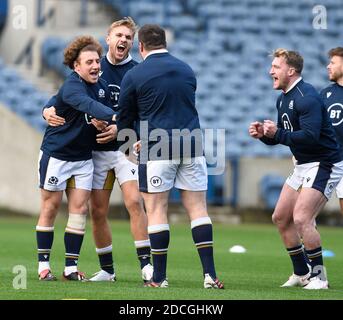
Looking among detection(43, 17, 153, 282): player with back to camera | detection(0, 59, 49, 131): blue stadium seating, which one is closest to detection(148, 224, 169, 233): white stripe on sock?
detection(43, 17, 153, 282): player with back to camera

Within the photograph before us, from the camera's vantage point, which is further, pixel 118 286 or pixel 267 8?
pixel 267 8

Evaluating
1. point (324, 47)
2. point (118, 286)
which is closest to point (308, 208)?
point (118, 286)

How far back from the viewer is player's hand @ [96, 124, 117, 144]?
9.66 m

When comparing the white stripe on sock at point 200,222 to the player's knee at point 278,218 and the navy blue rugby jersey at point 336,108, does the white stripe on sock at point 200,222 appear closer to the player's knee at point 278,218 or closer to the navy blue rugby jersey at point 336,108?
the player's knee at point 278,218

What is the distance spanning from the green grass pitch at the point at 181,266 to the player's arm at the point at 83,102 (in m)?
1.49

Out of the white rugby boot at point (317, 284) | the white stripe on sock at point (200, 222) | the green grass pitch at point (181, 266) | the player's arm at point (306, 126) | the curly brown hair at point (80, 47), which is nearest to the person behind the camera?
the green grass pitch at point (181, 266)

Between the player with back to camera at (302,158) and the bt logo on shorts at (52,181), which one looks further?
the bt logo on shorts at (52,181)

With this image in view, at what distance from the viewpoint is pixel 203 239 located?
352 inches

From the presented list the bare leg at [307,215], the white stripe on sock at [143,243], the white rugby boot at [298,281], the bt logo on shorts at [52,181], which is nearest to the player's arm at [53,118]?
the bt logo on shorts at [52,181]

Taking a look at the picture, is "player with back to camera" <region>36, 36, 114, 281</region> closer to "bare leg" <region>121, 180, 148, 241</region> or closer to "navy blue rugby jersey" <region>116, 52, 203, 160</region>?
"bare leg" <region>121, 180, 148, 241</region>

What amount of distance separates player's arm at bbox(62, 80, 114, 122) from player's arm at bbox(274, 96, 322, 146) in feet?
5.01

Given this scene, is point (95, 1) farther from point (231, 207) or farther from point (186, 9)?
point (231, 207)

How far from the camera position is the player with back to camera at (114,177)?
9.91 meters

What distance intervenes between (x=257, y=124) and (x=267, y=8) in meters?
17.3
